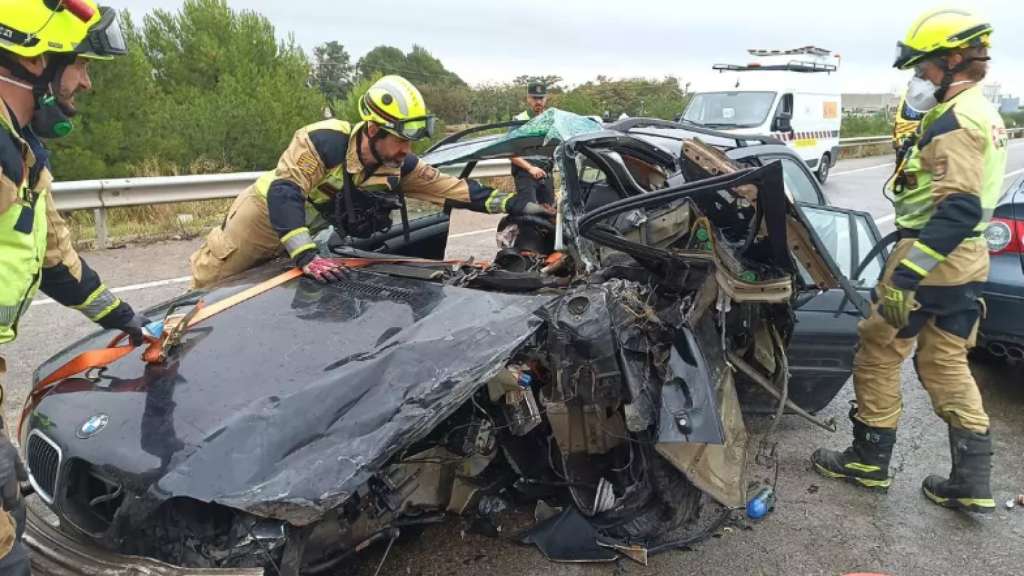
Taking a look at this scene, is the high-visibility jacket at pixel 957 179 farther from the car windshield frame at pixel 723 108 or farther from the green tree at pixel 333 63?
the green tree at pixel 333 63

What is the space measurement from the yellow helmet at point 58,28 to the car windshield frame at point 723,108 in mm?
11806

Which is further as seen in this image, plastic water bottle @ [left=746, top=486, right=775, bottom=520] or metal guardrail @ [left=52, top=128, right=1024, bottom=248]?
metal guardrail @ [left=52, top=128, right=1024, bottom=248]

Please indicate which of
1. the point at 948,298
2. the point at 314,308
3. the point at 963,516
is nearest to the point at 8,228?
the point at 314,308

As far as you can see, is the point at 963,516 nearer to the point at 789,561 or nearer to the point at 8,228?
the point at 789,561

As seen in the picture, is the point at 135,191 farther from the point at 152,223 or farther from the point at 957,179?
the point at 957,179

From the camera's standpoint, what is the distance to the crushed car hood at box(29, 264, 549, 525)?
1.82 m

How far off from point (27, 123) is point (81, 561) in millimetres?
1210

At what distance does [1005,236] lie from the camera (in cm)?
369

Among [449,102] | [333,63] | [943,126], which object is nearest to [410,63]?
[333,63]

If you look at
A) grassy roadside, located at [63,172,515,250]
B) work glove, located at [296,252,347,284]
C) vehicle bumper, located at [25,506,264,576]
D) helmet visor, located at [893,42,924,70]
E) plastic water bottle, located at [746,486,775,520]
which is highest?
helmet visor, located at [893,42,924,70]

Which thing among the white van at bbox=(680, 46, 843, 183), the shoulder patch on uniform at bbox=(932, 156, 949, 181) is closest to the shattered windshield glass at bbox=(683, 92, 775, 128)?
the white van at bbox=(680, 46, 843, 183)

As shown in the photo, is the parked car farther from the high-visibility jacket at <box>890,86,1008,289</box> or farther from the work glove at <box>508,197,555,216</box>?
the work glove at <box>508,197,555,216</box>

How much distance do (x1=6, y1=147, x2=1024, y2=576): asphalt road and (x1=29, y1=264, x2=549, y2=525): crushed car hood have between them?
0.77 metres

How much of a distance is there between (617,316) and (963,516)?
1.79m
